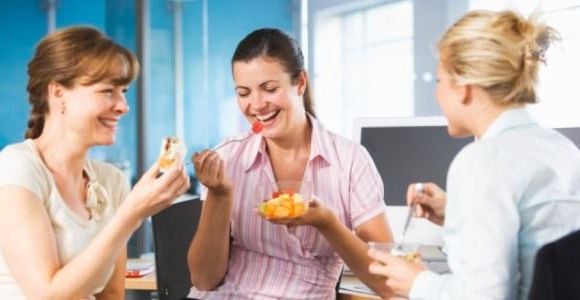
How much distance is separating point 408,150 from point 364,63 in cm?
308

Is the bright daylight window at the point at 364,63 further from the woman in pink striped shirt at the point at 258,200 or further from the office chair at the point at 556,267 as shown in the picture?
the office chair at the point at 556,267

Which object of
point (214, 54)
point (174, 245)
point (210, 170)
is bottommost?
point (174, 245)

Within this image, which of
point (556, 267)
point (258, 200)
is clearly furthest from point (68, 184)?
point (556, 267)

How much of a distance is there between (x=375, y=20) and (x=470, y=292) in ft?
13.7

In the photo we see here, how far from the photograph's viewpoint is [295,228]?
162 centimetres

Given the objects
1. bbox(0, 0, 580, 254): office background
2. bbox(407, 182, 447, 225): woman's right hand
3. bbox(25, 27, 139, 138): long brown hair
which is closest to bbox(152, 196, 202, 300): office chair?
bbox(25, 27, 139, 138): long brown hair

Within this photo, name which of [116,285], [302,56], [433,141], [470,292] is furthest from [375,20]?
[470,292]

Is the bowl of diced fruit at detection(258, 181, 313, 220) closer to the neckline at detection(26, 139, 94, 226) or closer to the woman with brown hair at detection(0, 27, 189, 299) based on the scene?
the woman with brown hair at detection(0, 27, 189, 299)

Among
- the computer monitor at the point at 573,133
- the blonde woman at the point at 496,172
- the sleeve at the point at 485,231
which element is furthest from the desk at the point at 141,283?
the computer monitor at the point at 573,133

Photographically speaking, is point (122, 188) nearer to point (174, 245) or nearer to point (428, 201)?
point (174, 245)

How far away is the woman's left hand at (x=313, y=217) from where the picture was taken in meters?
1.40

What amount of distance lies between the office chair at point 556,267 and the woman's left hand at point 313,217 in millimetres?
548

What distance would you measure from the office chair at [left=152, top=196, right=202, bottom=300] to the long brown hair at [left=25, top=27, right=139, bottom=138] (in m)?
0.48

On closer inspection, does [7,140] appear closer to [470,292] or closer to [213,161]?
Result: [213,161]
